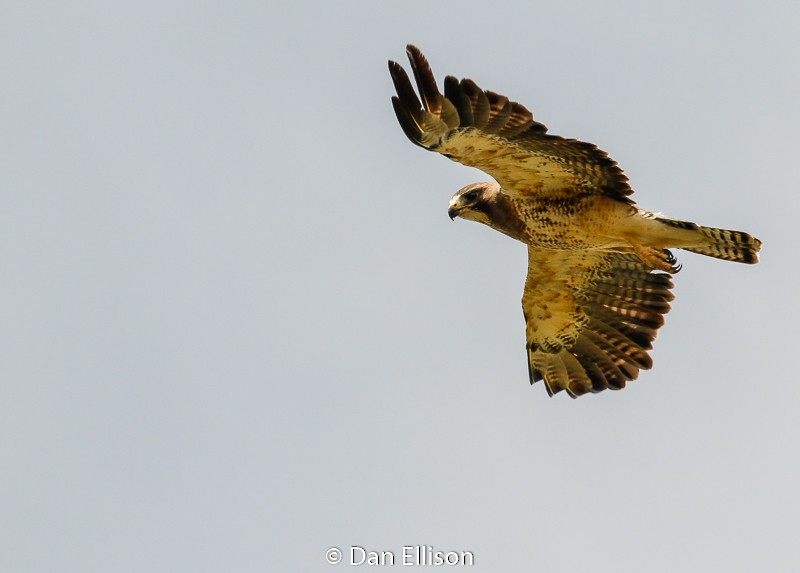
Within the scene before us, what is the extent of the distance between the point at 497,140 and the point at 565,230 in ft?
4.78

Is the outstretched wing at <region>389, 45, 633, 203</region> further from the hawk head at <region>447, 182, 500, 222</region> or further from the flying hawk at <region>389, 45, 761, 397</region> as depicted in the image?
the hawk head at <region>447, 182, 500, 222</region>

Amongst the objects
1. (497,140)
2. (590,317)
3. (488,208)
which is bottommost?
(590,317)

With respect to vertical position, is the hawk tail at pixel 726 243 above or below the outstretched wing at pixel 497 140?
below

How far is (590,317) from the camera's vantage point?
563 inches

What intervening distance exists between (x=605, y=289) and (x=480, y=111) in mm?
3534

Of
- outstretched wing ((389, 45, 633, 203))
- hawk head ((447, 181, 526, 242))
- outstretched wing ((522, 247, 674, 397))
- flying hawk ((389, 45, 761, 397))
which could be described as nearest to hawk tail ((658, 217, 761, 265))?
flying hawk ((389, 45, 761, 397))

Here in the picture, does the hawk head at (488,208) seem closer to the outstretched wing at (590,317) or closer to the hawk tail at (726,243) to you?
the outstretched wing at (590,317)

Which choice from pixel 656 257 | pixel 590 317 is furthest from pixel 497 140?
pixel 590 317

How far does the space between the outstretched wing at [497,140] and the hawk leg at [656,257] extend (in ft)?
1.59

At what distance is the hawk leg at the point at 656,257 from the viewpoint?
12.7 m

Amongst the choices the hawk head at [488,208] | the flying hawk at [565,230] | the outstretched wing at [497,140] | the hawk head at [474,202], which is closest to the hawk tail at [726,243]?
the flying hawk at [565,230]

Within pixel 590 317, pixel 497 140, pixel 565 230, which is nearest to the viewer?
pixel 497 140

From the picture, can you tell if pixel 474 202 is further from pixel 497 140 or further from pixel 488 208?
pixel 497 140

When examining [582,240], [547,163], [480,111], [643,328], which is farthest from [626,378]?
[480,111]
